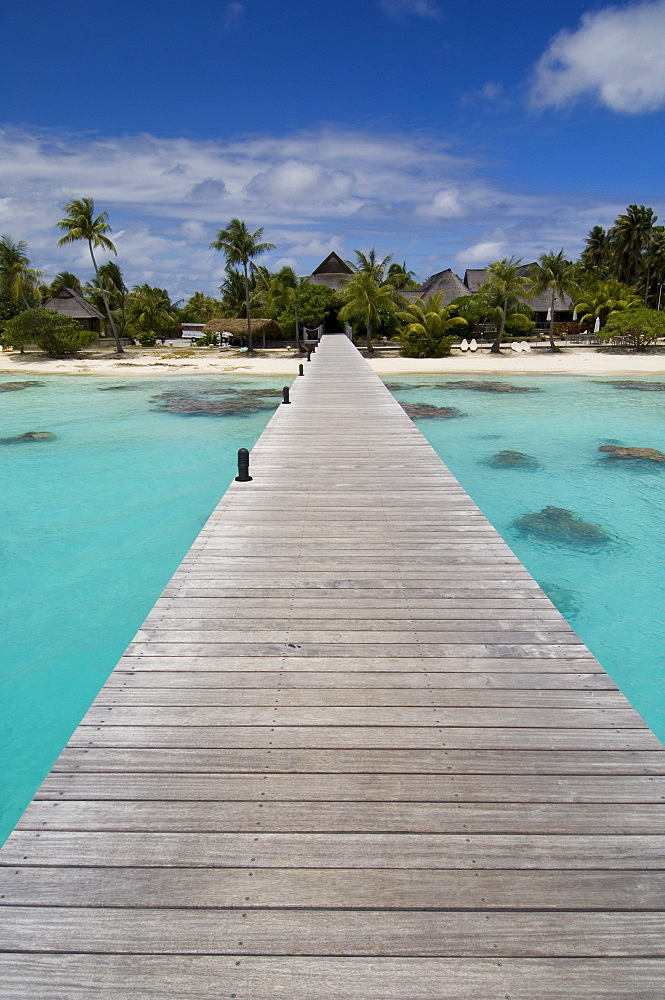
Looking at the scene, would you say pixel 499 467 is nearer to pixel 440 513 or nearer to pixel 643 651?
pixel 643 651

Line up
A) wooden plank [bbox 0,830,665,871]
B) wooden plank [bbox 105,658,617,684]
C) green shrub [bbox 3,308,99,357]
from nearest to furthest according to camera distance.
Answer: wooden plank [bbox 0,830,665,871]
wooden plank [bbox 105,658,617,684]
green shrub [bbox 3,308,99,357]

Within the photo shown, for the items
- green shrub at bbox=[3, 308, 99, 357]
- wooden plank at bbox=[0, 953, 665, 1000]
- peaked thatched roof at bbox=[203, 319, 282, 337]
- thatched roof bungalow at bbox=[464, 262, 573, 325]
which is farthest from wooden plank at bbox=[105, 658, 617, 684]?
thatched roof bungalow at bbox=[464, 262, 573, 325]

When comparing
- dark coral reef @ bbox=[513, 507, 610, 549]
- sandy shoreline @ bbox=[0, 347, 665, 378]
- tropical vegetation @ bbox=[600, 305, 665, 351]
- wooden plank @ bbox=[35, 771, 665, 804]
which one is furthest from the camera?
tropical vegetation @ bbox=[600, 305, 665, 351]

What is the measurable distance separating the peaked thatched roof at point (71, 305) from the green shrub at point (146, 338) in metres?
3.75

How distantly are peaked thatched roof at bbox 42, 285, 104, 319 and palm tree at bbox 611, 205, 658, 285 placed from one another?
46.5 metres

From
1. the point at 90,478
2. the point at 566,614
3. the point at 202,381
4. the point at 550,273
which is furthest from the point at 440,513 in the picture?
the point at 550,273

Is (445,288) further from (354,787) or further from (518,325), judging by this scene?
(354,787)

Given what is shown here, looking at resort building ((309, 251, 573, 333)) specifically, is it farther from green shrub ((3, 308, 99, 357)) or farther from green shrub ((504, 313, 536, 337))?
green shrub ((3, 308, 99, 357))

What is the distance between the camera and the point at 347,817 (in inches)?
112

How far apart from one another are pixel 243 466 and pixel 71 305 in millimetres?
46732

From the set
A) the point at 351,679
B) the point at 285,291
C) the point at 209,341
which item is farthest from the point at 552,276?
the point at 351,679

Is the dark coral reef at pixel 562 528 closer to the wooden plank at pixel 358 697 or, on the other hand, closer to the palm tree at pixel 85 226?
the wooden plank at pixel 358 697

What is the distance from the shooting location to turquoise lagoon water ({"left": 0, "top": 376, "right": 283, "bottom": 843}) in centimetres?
725

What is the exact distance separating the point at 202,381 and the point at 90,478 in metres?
17.4
